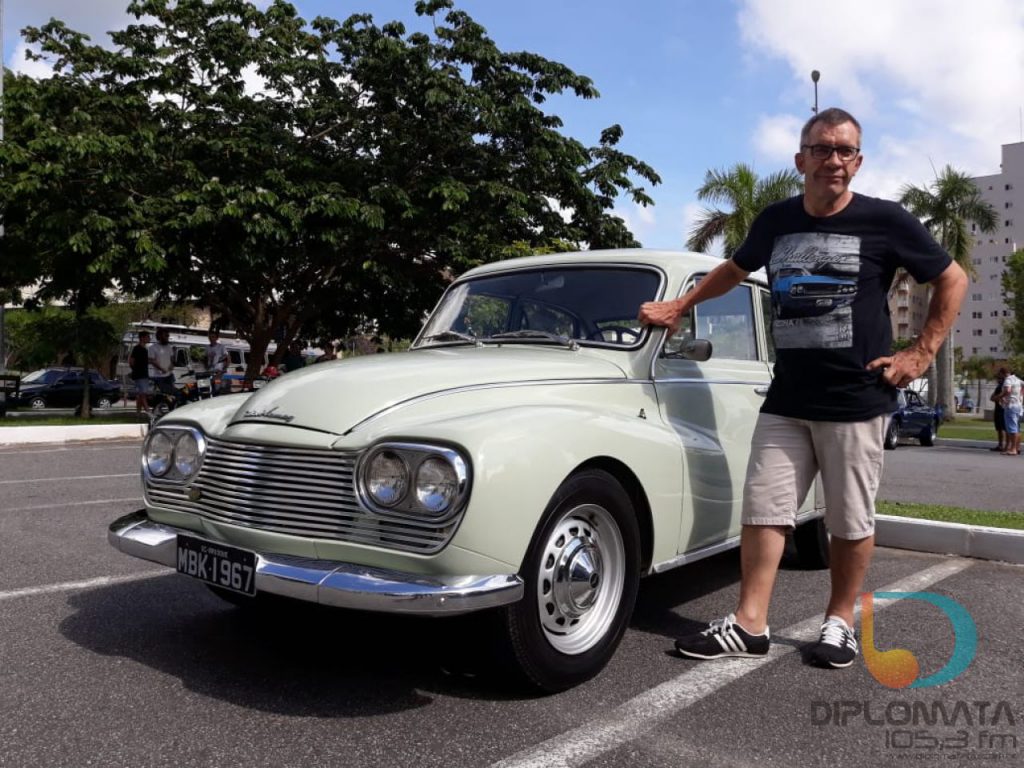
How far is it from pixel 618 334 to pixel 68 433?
1284 cm

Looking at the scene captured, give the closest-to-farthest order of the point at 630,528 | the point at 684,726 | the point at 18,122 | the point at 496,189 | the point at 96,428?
1. the point at 684,726
2. the point at 630,528
3. the point at 96,428
4. the point at 18,122
5. the point at 496,189

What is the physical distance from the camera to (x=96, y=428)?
582 inches

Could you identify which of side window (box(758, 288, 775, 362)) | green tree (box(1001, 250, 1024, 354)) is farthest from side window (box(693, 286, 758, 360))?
green tree (box(1001, 250, 1024, 354))

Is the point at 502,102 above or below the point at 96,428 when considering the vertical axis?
above

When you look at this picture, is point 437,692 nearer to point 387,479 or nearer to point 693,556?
point 387,479

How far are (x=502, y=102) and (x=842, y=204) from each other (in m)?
17.8

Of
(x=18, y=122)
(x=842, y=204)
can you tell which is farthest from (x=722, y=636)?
(x=18, y=122)

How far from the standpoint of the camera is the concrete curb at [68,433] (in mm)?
13642

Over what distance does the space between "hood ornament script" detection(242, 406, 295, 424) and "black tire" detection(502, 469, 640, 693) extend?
978mm

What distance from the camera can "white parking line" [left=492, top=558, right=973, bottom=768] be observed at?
260 cm

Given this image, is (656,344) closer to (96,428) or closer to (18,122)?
(96,428)

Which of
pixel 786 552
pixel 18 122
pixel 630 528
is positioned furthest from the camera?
pixel 18 122

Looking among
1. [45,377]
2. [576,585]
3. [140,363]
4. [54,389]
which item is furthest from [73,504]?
[45,377]

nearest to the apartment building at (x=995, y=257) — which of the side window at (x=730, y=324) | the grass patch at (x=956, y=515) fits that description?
the grass patch at (x=956, y=515)
